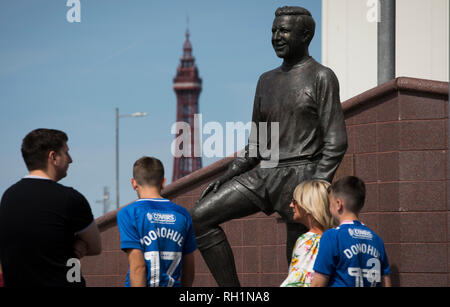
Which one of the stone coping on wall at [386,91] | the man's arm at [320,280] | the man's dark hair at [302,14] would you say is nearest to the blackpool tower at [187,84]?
the stone coping on wall at [386,91]

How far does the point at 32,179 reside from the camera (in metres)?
4.65

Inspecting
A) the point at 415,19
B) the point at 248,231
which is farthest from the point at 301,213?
the point at 415,19

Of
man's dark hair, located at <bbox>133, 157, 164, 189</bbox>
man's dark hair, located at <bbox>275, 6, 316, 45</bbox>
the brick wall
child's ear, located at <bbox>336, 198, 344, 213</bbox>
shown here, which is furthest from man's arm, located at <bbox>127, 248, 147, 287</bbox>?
the brick wall

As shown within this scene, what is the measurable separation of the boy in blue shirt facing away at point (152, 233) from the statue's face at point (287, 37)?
2022 millimetres

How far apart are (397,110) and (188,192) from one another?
3.14m

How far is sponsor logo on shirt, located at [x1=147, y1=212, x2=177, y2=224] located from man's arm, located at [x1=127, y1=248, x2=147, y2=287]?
21cm

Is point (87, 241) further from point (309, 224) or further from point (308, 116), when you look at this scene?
point (308, 116)

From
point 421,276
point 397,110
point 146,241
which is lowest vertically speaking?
point 421,276

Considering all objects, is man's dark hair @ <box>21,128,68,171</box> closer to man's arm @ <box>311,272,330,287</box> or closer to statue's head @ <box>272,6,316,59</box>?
man's arm @ <box>311,272,330,287</box>

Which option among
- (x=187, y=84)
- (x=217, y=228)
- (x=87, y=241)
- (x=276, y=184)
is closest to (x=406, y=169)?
(x=276, y=184)

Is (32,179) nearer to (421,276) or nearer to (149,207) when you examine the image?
(149,207)

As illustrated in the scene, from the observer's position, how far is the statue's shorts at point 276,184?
6.26 meters

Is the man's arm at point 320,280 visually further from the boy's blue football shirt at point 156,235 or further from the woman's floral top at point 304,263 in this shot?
the boy's blue football shirt at point 156,235

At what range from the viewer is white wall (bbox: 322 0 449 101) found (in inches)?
496
